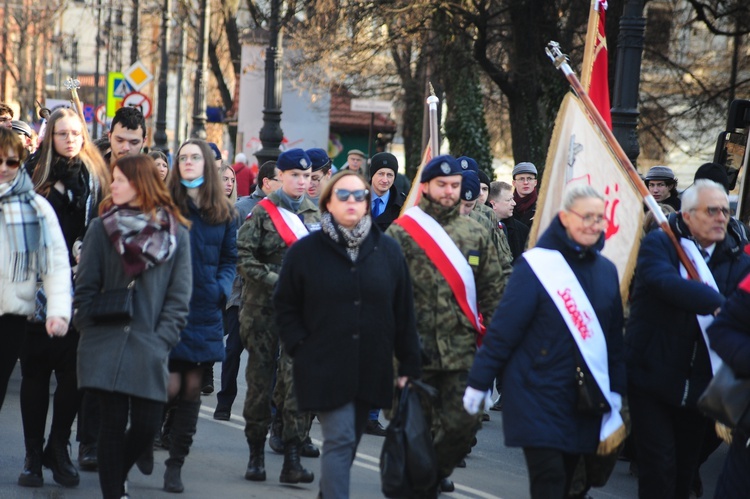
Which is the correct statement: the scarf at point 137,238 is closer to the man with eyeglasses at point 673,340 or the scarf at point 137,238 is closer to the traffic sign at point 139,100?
the man with eyeglasses at point 673,340

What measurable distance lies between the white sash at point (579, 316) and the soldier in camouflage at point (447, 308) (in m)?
0.94

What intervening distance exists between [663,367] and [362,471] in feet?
8.62

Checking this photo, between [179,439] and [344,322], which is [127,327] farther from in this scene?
[179,439]

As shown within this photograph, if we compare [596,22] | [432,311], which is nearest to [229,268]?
[432,311]

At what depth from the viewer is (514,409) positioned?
5824 mm

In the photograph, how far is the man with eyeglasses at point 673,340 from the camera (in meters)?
6.33

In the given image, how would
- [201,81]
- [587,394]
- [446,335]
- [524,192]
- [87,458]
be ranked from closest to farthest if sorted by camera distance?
[587,394]
[446,335]
[87,458]
[524,192]
[201,81]

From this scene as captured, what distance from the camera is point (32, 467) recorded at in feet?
23.5

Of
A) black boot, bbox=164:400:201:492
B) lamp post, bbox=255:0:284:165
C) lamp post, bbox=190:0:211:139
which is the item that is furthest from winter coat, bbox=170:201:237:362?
lamp post, bbox=190:0:211:139

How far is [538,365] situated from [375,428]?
4093 millimetres

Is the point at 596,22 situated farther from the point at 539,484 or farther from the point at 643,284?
the point at 539,484

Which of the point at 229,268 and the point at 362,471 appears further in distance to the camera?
the point at 362,471

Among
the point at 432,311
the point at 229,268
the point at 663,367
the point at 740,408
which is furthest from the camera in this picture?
the point at 229,268

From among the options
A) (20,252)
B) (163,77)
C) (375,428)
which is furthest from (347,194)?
(163,77)
